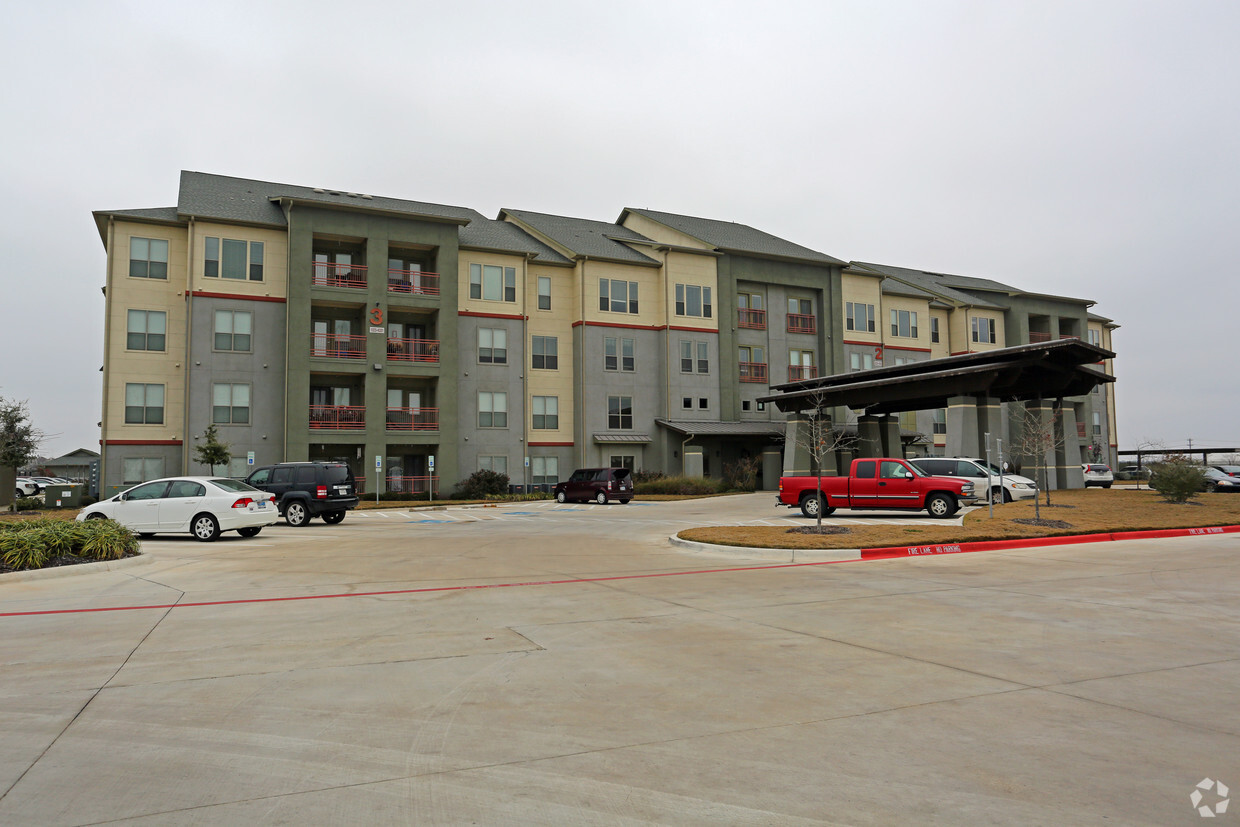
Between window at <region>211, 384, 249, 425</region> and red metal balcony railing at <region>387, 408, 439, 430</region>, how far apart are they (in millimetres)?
6560

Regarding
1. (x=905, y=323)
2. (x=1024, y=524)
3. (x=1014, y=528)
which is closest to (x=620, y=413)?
(x=905, y=323)

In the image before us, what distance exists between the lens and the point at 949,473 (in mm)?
27516

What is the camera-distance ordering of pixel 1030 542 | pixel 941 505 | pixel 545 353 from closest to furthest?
pixel 1030 542 → pixel 941 505 → pixel 545 353

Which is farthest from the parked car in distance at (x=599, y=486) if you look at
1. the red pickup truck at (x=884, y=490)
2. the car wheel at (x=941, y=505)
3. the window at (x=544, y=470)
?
the car wheel at (x=941, y=505)

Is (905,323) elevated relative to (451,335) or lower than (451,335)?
elevated

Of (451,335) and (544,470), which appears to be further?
(544,470)

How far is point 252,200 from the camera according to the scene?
39969 millimetres

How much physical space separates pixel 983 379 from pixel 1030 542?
46.9ft

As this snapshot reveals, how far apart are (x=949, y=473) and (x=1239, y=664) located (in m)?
21.4

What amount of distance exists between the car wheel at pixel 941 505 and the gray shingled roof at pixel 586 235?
26747 mm

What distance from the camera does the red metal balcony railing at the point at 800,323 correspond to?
51875mm

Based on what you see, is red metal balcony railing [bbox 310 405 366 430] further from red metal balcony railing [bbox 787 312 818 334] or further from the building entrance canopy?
red metal balcony railing [bbox 787 312 818 334]

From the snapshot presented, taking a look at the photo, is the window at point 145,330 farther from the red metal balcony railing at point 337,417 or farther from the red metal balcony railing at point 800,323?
the red metal balcony railing at point 800,323

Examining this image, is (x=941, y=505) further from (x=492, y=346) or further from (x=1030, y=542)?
(x=492, y=346)
